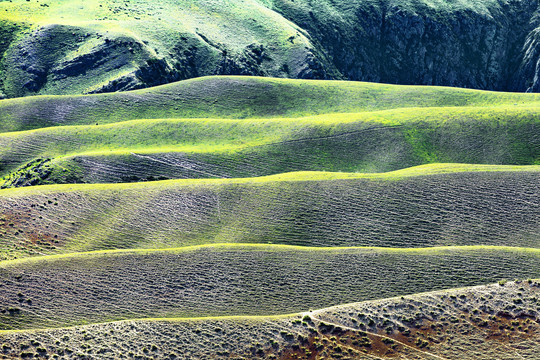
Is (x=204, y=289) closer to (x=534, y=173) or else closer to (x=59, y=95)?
(x=534, y=173)

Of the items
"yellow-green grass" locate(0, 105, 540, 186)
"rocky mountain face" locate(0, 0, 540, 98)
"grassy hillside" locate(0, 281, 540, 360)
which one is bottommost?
"grassy hillside" locate(0, 281, 540, 360)

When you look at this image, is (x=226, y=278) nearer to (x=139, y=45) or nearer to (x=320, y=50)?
(x=139, y=45)

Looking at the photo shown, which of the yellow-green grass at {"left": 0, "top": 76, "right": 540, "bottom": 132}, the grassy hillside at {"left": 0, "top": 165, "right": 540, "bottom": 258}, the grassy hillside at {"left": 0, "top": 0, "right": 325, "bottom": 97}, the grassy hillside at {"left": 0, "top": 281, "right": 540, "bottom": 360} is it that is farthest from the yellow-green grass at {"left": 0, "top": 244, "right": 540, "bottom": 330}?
the grassy hillside at {"left": 0, "top": 0, "right": 325, "bottom": 97}

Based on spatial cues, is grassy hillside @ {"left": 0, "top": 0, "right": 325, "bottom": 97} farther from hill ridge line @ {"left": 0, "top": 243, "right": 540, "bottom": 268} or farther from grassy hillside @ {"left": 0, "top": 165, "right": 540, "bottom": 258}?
hill ridge line @ {"left": 0, "top": 243, "right": 540, "bottom": 268}

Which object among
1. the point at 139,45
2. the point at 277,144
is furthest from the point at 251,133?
the point at 139,45

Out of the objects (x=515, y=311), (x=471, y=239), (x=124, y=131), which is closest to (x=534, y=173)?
(x=471, y=239)
